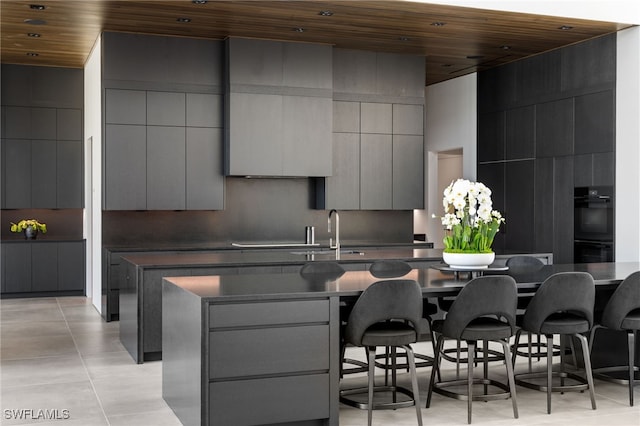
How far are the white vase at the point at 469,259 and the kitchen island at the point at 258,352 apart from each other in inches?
Answer: 30.1

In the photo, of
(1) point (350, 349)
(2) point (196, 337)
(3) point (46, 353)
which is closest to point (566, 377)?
(1) point (350, 349)

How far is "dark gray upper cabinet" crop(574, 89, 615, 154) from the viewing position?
8664 millimetres

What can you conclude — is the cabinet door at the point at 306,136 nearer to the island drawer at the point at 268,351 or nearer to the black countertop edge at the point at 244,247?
the black countertop edge at the point at 244,247

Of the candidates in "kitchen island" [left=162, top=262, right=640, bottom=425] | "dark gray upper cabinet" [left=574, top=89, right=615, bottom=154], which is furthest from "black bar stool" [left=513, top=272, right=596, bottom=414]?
"dark gray upper cabinet" [left=574, top=89, right=615, bottom=154]

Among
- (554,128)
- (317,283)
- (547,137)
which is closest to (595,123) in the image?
(554,128)

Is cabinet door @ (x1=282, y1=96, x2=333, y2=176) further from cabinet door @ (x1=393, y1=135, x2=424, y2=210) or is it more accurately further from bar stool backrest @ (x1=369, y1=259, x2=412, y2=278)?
bar stool backrest @ (x1=369, y1=259, x2=412, y2=278)

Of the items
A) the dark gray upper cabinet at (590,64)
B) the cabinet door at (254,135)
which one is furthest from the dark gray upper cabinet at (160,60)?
the dark gray upper cabinet at (590,64)

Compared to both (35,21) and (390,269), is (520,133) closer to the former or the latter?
(390,269)

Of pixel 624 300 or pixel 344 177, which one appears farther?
pixel 344 177

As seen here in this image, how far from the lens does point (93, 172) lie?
32.6ft

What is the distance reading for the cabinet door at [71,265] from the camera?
35.2 feet

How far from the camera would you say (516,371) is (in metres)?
6.16

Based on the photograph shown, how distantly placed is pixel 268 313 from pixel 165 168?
505 centimetres

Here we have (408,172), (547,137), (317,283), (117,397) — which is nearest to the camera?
(317,283)
